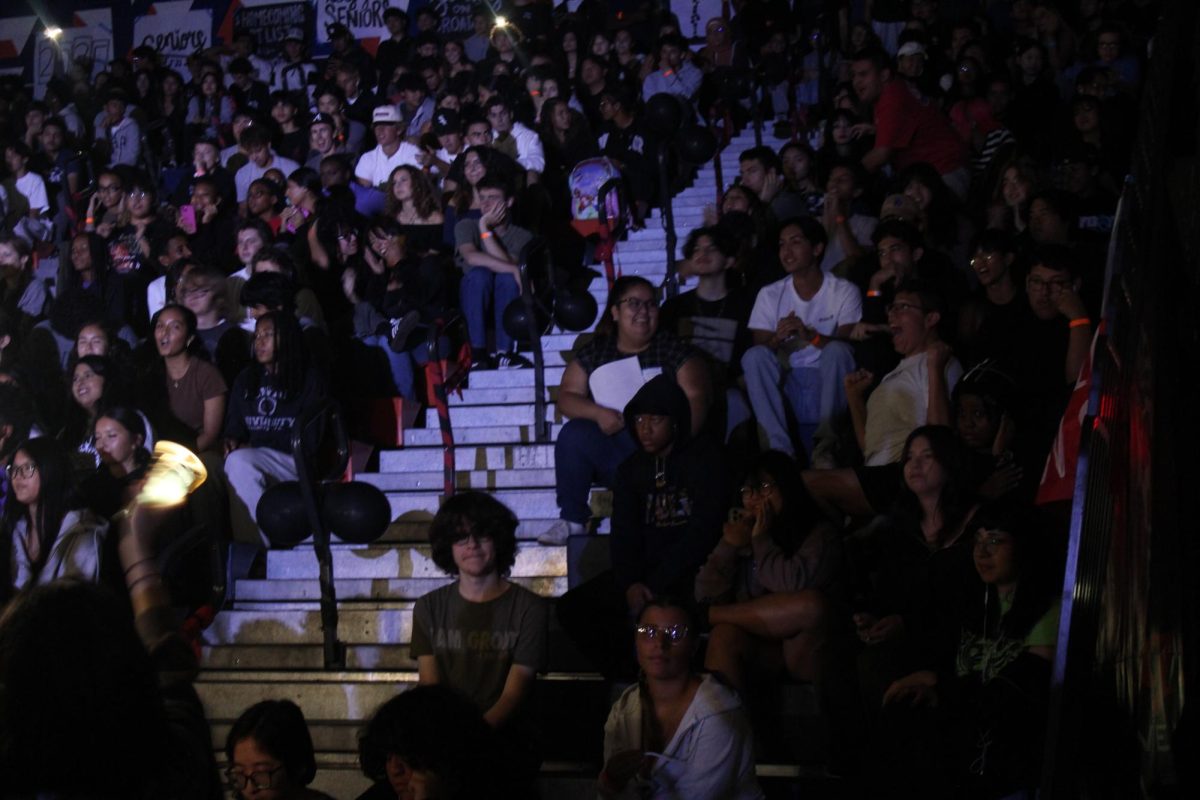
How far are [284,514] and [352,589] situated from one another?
0.51 m

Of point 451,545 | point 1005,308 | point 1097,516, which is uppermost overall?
point 1005,308

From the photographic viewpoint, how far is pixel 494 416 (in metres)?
8.16

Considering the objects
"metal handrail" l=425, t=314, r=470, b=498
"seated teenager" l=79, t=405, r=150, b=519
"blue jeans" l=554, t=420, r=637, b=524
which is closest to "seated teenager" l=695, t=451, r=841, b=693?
"blue jeans" l=554, t=420, r=637, b=524

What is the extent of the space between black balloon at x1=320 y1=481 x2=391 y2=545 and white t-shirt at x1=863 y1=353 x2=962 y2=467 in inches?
86.9

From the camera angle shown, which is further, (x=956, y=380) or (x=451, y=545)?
(x=956, y=380)

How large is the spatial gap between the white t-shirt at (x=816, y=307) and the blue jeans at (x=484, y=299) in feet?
5.91

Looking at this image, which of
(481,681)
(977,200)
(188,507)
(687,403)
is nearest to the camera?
(481,681)

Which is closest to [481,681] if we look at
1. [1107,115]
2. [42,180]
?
[1107,115]

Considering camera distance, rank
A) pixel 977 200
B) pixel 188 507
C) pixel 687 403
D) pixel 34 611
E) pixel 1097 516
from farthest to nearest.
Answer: pixel 977 200 → pixel 188 507 → pixel 687 403 → pixel 1097 516 → pixel 34 611

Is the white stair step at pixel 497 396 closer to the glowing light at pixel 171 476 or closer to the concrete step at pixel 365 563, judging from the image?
the concrete step at pixel 365 563

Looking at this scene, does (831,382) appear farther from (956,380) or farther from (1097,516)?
(1097,516)

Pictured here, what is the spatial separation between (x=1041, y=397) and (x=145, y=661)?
15.6 ft

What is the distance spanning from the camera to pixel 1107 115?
8.95 m

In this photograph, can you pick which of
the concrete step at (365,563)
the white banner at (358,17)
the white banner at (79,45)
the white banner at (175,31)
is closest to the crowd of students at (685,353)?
the concrete step at (365,563)
